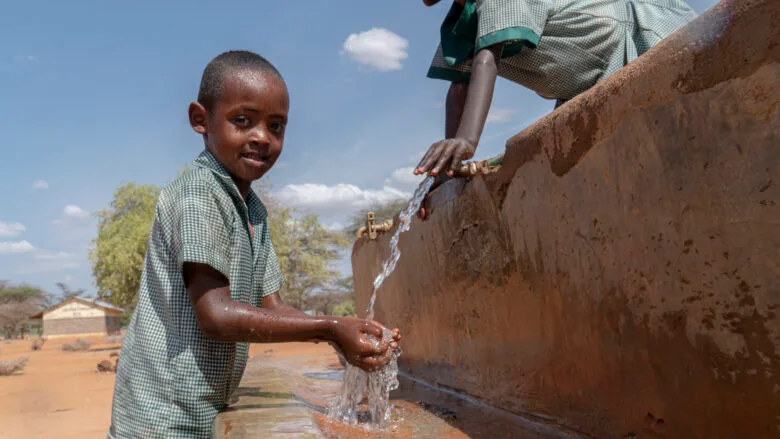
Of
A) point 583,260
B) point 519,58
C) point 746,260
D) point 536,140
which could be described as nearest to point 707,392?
point 746,260

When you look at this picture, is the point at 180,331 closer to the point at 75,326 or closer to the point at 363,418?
the point at 363,418

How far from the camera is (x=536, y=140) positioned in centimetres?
175

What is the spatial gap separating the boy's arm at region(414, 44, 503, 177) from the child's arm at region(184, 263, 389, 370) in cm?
70

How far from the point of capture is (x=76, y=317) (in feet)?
108

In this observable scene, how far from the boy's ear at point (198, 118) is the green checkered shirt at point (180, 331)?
0.11m

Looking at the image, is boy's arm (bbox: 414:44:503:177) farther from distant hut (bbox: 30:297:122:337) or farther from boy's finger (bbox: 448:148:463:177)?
distant hut (bbox: 30:297:122:337)

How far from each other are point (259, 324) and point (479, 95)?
1.18m

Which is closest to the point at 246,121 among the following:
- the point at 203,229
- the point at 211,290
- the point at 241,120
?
the point at 241,120

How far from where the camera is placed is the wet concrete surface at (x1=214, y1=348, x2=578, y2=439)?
4.58 ft

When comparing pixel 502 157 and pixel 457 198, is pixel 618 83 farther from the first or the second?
pixel 457 198

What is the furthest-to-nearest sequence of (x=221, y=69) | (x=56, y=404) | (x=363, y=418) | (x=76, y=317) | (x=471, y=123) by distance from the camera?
(x=76, y=317) → (x=56, y=404) → (x=363, y=418) → (x=471, y=123) → (x=221, y=69)

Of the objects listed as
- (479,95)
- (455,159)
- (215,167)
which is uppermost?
(479,95)

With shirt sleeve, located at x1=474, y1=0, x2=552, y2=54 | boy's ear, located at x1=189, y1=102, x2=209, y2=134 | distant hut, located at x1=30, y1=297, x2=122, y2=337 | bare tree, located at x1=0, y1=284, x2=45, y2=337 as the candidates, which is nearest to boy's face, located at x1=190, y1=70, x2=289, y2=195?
boy's ear, located at x1=189, y1=102, x2=209, y2=134

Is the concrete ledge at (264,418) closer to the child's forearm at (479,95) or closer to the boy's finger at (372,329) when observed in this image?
the boy's finger at (372,329)
